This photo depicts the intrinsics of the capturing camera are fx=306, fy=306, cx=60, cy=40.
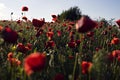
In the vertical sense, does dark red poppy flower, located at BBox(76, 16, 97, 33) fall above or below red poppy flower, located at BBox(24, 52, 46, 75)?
above

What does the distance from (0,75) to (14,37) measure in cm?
45

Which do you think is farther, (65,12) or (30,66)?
(65,12)

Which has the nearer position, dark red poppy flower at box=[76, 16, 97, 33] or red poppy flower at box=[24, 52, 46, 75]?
red poppy flower at box=[24, 52, 46, 75]

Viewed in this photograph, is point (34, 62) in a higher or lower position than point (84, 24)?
lower

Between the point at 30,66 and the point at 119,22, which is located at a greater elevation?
the point at 119,22

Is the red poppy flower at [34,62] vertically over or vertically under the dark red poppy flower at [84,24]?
under

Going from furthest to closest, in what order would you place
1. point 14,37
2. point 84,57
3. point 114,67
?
point 84,57 < point 114,67 < point 14,37

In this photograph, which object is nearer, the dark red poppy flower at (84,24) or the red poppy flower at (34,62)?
the red poppy flower at (34,62)

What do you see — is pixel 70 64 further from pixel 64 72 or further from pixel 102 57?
pixel 102 57

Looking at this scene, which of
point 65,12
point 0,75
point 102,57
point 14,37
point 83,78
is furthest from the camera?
point 65,12

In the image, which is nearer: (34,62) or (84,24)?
(34,62)

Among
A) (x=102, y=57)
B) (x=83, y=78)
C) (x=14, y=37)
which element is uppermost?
(x=14, y=37)

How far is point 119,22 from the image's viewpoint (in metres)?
4.71

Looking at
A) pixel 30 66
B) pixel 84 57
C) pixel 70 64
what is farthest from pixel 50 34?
pixel 30 66
